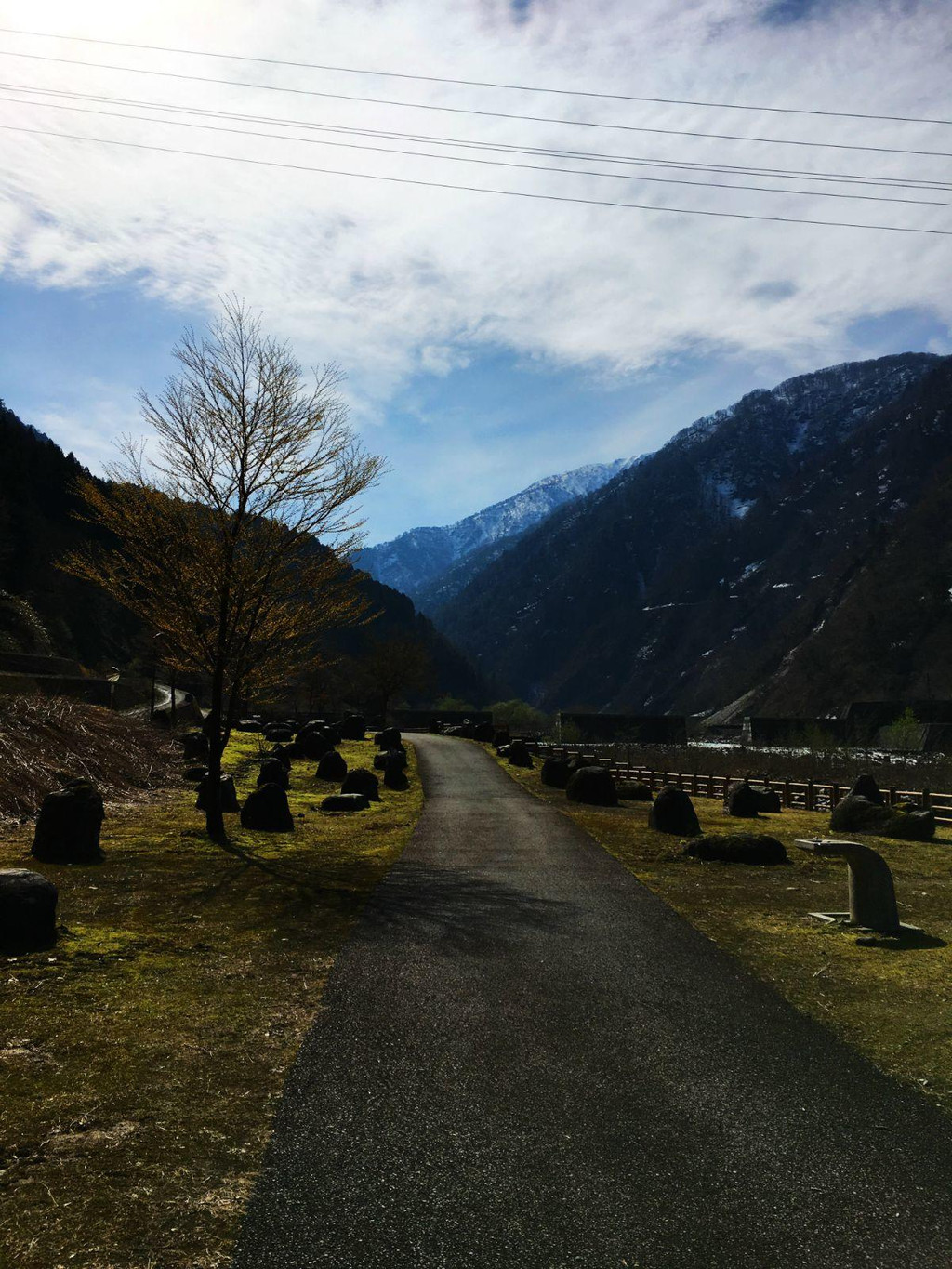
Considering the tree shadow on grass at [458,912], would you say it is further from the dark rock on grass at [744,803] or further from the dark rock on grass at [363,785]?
the dark rock on grass at [744,803]

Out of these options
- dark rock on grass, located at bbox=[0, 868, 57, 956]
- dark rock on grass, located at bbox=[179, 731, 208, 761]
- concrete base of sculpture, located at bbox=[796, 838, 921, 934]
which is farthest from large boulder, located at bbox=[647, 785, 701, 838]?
dark rock on grass, located at bbox=[179, 731, 208, 761]

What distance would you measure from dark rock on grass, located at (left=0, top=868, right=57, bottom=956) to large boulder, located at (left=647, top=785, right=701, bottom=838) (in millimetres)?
13900

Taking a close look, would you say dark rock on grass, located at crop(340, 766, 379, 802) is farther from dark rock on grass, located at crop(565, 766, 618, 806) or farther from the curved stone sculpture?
the curved stone sculpture

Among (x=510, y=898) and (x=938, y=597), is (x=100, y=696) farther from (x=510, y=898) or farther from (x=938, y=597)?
(x=938, y=597)

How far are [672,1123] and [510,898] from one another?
20.8 ft

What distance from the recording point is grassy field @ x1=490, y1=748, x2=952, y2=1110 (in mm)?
6654

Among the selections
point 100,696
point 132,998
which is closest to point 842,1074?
point 132,998

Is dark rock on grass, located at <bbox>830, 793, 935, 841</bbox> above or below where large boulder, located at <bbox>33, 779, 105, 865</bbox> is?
below

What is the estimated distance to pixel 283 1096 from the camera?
5.25m

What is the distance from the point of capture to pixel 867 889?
1005cm

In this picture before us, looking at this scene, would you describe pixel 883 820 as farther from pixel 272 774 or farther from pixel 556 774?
pixel 272 774

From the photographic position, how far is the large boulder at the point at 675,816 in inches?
747

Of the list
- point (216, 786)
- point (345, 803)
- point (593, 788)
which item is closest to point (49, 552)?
point (345, 803)

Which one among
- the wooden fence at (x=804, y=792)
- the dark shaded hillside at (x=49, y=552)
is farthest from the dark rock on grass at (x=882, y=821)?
the dark shaded hillside at (x=49, y=552)
